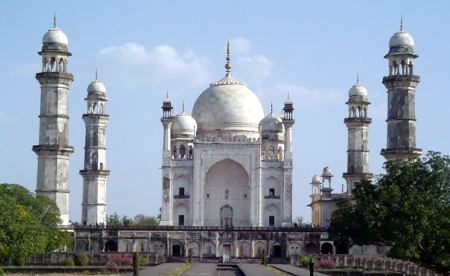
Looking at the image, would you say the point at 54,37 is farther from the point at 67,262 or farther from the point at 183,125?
the point at 67,262

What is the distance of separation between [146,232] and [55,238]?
34.0 feet

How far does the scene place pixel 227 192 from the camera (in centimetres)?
6844

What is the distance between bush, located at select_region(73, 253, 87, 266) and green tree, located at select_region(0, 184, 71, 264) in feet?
6.04

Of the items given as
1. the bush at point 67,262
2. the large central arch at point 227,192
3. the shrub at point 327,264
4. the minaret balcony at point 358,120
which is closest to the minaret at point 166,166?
the large central arch at point 227,192

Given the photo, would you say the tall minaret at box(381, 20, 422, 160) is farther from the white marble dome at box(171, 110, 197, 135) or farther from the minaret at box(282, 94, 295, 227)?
the white marble dome at box(171, 110, 197, 135)

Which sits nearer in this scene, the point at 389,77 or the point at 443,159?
the point at 443,159

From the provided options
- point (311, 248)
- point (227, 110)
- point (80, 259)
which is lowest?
point (80, 259)

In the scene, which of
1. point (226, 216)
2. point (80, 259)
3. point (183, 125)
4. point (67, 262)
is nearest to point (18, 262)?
point (67, 262)

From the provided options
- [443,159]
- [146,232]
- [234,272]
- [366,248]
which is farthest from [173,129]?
[443,159]

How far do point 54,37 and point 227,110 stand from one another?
598 inches

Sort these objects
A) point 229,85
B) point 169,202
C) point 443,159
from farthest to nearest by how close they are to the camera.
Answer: point 229,85 → point 169,202 → point 443,159

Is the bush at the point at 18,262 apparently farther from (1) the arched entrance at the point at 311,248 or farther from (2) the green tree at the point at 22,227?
(1) the arched entrance at the point at 311,248

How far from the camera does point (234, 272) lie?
4447cm

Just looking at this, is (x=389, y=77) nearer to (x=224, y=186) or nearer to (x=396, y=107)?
(x=396, y=107)
